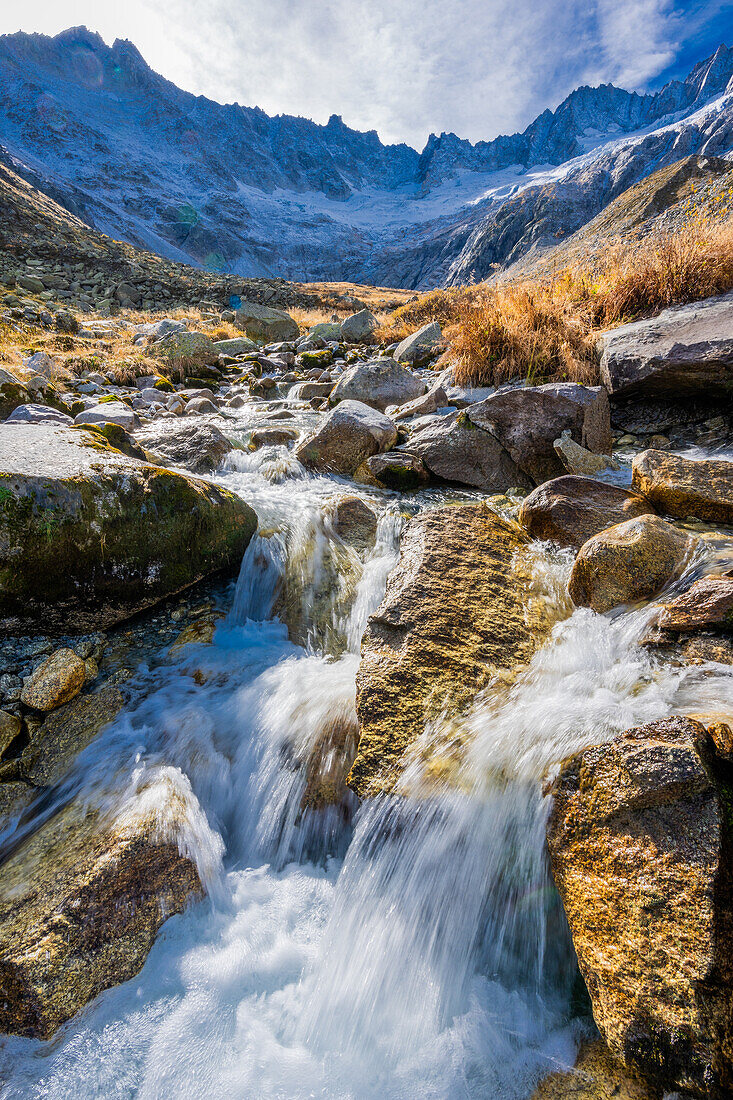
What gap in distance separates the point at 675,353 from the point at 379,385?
13.6 feet

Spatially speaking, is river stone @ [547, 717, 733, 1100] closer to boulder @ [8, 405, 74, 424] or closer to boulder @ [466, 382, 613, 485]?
boulder @ [466, 382, 613, 485]

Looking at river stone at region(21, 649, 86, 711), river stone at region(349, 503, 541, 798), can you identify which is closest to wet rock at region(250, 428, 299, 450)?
river stone at region(349, 503, 541, 798)

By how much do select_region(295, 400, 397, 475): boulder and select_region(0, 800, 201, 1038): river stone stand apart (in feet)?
13.8

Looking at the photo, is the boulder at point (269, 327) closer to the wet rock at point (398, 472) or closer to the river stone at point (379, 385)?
the river stone at point (379, 385)

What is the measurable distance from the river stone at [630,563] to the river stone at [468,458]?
2.13m

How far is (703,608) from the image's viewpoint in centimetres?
229

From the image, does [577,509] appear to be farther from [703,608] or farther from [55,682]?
[55,682]

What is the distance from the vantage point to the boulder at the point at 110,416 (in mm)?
6191

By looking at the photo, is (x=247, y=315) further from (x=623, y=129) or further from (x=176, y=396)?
(x=623, y=129)

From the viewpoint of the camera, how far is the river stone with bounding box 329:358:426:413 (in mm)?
7262

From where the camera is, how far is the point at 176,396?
29.2 ft

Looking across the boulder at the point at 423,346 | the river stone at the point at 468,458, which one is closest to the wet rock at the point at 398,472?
the river stone at the point at 468,458

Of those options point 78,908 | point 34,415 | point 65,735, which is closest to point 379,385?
point 34,415

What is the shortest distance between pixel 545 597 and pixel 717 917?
76.0 inches
